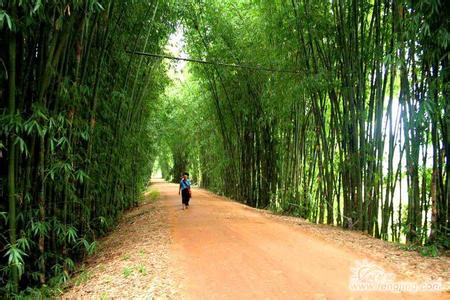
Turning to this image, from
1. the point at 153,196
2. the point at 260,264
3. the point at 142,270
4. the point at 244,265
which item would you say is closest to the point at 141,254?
the point at 142,270

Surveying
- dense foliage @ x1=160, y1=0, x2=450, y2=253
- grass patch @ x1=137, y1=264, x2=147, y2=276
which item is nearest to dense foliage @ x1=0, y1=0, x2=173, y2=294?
grass patch @ x1=137, y1=264, x2=147, y2=276

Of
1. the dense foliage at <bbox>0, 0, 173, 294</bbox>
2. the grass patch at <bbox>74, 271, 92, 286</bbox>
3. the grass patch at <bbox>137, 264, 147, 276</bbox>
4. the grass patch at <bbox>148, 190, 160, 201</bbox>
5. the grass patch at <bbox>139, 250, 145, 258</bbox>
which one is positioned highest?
the dense foliage at <bbox>0, 0, 173, 294</bbox>

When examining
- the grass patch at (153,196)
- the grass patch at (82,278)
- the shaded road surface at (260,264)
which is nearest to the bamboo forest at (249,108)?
the grass patch at (82,278)

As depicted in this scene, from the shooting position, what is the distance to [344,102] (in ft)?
18.0

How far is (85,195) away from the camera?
14.7ft

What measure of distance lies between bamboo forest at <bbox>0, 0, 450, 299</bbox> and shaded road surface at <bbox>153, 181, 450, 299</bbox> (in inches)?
42.7

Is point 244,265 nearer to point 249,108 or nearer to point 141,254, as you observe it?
point 141,254

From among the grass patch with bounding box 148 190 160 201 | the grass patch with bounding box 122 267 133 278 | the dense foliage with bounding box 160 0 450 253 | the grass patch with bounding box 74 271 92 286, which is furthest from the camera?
the grass patch with bounding box 148 190 160 201

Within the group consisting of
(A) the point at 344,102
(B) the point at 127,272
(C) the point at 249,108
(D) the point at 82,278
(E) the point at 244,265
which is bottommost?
(D) the point at 82,278

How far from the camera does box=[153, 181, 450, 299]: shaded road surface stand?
9.14 feet

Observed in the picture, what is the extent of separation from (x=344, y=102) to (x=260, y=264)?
119 inches

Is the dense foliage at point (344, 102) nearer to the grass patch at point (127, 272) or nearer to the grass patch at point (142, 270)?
the grass patch at point (142, 270)

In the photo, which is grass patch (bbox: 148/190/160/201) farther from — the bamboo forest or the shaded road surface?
the shaded road surface

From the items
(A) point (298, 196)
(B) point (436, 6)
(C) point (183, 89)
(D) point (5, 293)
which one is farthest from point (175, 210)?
(C) point (183, 89)
